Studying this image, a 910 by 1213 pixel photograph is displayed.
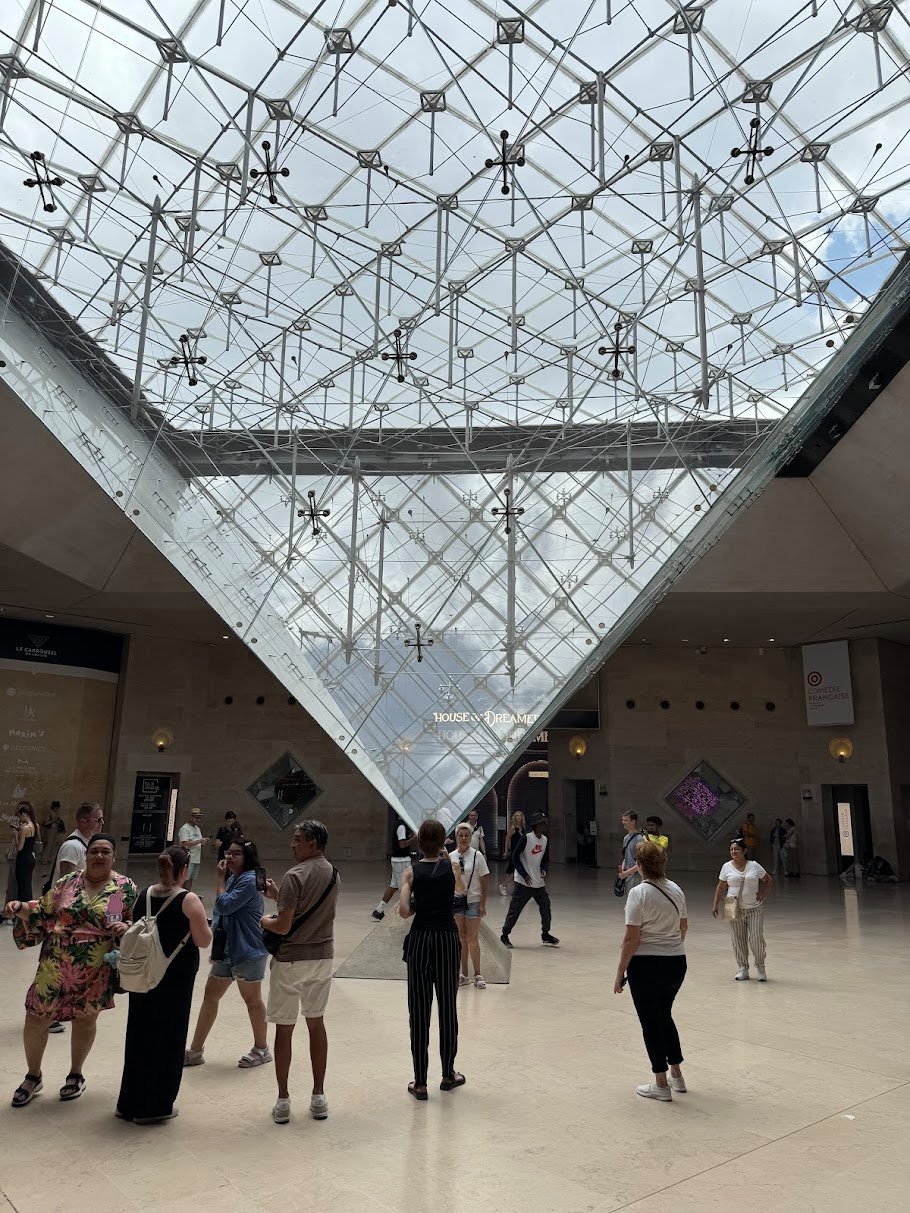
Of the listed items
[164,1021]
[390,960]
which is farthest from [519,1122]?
[390,960]

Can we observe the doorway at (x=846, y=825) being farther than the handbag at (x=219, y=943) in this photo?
Yes

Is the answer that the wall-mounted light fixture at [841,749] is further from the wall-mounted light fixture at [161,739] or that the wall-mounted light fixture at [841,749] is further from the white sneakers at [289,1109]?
the white sneakers at [289,1109]

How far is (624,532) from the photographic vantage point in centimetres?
1227

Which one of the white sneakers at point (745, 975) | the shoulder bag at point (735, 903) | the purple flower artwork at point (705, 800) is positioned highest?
the purple flower artwork at point (705, 800)

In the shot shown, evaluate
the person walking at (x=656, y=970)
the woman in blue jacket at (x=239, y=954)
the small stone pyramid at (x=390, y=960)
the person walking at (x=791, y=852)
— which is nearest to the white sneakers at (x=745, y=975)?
the small stone pyramid at (x=390, y=960)

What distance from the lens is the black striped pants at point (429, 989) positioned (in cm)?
405

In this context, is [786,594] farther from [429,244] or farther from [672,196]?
[429,244]

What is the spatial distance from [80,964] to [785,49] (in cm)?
1179

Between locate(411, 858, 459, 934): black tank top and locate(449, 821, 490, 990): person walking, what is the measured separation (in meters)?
2.18

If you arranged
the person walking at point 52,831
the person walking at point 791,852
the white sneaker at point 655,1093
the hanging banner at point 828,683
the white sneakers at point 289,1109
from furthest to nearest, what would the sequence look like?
the hanging banner at point 828,683 → the person walking at point 791,852 → the person walking at point 52,831 → the white sneaker at point 655,1093 → the white sneakers at point 289,1109

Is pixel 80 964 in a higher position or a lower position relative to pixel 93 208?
lower

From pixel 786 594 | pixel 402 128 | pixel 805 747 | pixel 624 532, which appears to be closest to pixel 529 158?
pixel 402 128

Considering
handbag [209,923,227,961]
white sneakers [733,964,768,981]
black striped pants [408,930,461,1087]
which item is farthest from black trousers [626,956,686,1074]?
white sneakers [733,964,768,981]

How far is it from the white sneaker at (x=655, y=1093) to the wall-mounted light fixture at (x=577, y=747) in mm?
17478
